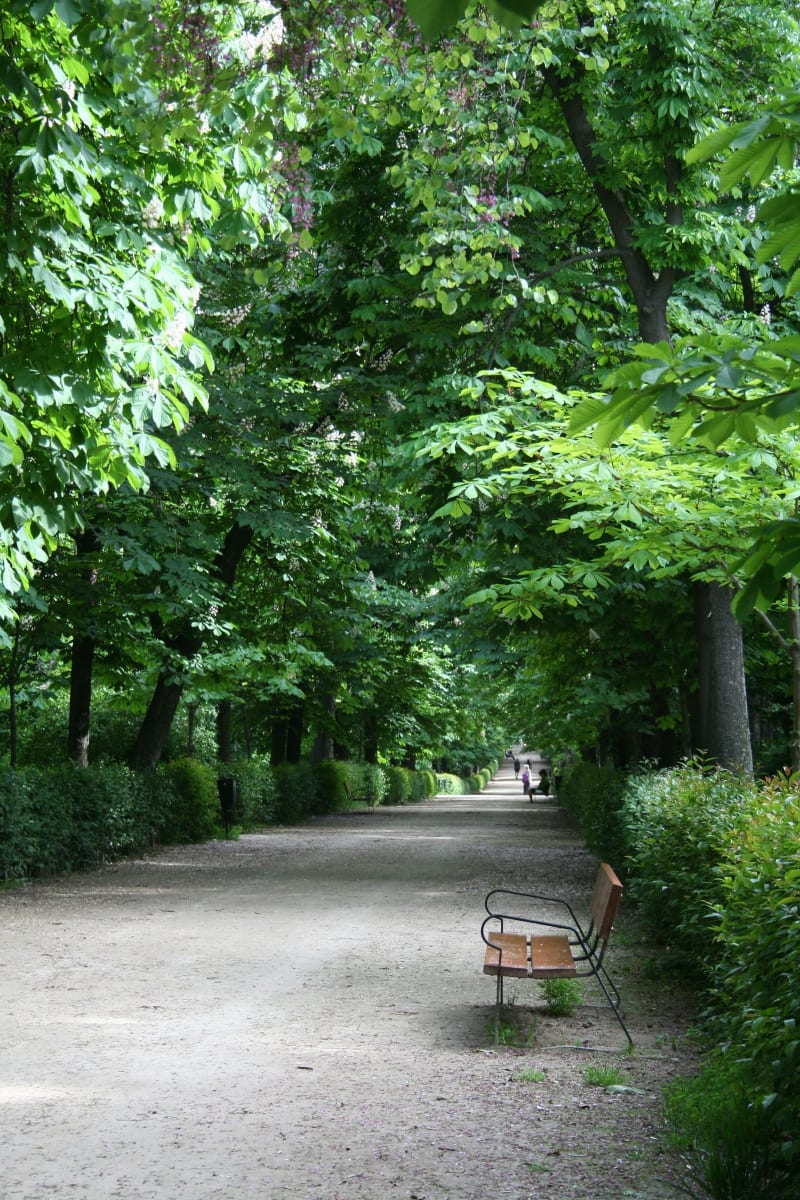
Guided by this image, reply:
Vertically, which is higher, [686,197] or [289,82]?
[686,197]

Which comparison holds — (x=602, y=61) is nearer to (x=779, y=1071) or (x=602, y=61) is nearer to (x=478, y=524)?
(x=478, y=524)

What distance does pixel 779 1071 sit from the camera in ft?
12.2

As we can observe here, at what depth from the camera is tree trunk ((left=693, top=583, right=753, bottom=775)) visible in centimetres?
1224

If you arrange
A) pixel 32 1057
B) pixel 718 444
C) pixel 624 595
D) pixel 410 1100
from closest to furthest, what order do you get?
pixel 718 444, pixel 410 1100, pixel 32 1057, pixel 624 595

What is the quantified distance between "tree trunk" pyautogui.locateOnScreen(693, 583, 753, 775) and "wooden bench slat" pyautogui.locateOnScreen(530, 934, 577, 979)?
4609 mm

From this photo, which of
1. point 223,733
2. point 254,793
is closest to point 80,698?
point 254,793

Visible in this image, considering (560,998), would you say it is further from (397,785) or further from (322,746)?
(397,785)

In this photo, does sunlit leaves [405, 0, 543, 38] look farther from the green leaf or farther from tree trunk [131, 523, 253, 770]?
tree trunk [131, 523, 253, 770]

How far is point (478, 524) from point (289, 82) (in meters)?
7.87

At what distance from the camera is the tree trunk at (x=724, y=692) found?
40.2 ft

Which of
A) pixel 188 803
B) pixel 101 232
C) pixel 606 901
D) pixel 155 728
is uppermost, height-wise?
pixel 101 232

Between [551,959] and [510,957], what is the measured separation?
10.4 inches

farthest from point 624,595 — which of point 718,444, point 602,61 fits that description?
point 718,444

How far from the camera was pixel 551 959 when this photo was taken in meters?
7.42
